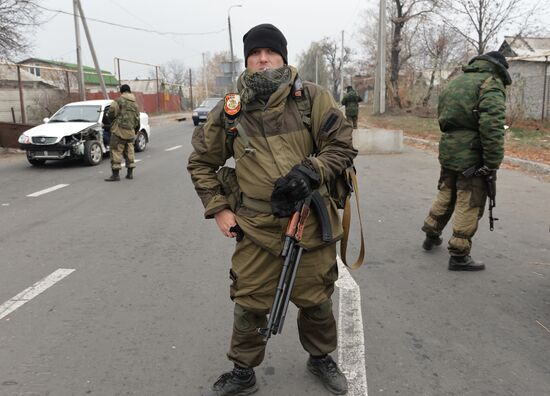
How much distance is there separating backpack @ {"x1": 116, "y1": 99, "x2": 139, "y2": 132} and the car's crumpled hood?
2204mm

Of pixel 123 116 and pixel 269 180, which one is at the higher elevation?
pixel 123 116

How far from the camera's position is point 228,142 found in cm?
252

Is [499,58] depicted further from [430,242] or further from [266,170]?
[266,170]

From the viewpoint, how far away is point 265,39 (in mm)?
2426

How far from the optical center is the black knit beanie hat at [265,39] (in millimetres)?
2426

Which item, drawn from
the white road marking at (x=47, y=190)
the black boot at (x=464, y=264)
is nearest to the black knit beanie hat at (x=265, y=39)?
the black boot at (x=464, y=264)

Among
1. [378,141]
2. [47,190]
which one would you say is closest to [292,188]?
[47,190]

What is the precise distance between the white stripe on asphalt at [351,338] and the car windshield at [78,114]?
9.75m

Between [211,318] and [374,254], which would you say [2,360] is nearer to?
[211,318]

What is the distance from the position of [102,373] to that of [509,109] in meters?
17.1

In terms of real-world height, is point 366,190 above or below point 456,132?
below

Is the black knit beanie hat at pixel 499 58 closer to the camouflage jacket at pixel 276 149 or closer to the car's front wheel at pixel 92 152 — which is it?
the camouflage jacket at pixel 276 149

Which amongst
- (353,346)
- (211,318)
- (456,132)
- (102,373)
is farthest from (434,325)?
(102,373)

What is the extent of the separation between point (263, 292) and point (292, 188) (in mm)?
600
